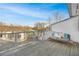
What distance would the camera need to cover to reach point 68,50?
6.86 feet

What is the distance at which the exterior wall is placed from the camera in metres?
2.10

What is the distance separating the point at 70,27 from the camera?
2.12 metres

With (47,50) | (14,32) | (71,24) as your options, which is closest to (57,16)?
(71,24)

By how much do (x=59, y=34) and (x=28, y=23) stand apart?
0.38 meters

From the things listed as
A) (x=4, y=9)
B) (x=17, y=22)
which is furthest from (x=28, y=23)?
(x=4, y=9)

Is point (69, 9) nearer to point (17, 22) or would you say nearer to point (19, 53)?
point (17, 22)

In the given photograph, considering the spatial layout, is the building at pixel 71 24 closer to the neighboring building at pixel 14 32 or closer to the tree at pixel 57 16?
the tree at pixel 57 16

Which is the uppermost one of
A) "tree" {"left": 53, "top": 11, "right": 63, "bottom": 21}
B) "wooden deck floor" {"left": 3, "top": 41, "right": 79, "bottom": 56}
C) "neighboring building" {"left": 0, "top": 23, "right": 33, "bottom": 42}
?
"tree" {"left": 53, "top": 11, "right": 63, "bottom": 21}

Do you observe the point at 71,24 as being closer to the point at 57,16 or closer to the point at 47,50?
the point at 57,16

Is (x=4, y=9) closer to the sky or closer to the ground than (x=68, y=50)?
closer to the sky

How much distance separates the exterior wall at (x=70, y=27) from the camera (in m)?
2.10

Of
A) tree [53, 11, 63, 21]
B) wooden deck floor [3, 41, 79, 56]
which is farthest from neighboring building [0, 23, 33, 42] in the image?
tree [53, 11, 63, 21]

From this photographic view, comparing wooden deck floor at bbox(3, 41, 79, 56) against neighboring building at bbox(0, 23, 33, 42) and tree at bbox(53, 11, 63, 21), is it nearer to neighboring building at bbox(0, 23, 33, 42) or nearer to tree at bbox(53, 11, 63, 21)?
neighboring building at bbox(0, 23, 33, 42)

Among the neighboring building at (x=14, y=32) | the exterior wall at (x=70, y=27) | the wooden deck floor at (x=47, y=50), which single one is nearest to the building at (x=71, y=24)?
the exterior wall at (x=70, y=27)
